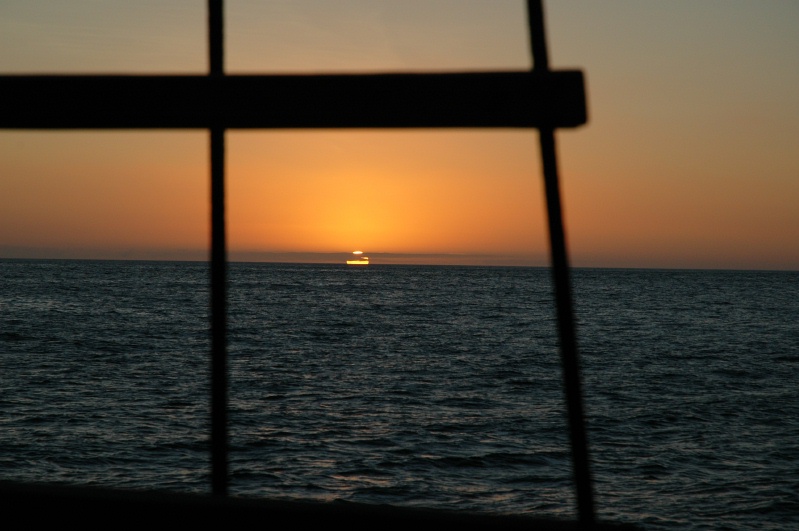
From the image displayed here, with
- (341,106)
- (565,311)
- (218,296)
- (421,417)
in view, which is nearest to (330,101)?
(341,106)

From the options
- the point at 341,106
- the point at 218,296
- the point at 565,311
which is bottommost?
the point at 565,311

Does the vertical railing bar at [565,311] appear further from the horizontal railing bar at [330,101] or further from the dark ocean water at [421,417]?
the dark ocean water at [421,417]

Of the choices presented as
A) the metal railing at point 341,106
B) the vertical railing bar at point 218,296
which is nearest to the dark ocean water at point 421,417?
the vertical railing bar at point 218,296

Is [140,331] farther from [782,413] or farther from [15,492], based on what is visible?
[15,492]

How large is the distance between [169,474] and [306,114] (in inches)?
494

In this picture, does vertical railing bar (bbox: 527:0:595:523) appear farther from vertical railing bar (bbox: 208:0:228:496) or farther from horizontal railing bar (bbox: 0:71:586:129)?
vertical railing bar (bbox: 208:0:228:496)

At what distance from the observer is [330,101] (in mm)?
2199

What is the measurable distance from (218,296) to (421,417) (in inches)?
668

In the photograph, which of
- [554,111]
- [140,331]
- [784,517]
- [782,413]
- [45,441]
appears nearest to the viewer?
[554,111]

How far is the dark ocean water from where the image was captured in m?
12.9

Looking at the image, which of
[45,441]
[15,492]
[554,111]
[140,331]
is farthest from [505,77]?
[140,331]

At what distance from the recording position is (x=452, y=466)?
14188 mm

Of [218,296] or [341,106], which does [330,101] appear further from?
[218,296]

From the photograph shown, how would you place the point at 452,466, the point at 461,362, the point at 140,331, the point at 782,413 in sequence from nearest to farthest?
1. the point at 452,466
2. the point at 782,413
3. the point at 461,362
4. the point at 140,331
